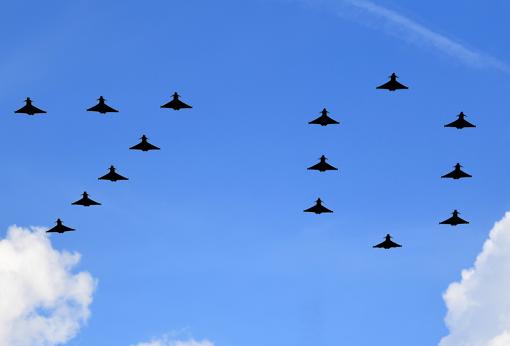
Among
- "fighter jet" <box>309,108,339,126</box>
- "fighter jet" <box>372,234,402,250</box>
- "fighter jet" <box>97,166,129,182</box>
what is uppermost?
"fighter jet" <box>309,108,339,126</box>

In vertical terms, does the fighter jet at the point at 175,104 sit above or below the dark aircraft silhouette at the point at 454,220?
above

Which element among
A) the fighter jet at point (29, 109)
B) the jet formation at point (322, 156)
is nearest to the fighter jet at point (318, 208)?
the jet formation at point (322, 156)

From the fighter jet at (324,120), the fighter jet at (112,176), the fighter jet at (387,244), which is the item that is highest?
the fighter jet at (324,120)

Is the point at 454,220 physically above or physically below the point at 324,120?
below

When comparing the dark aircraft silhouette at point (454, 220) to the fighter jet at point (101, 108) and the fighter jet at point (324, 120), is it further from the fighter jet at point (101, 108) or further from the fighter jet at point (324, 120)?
the fighter jet at point (101, 108)

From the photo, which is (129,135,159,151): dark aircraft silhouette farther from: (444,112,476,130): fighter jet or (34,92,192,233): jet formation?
(444,112,476,130): fighter jet

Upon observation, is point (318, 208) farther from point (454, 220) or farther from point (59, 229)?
point (59, 229)

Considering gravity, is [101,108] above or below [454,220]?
above

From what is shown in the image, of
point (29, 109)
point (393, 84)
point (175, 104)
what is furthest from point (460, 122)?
point (29, 109)

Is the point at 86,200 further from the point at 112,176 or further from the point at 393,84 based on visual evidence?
the point at 393,84

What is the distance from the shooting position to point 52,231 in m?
170

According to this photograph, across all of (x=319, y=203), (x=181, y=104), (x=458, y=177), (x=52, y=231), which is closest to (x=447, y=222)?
(x=458, y=177)

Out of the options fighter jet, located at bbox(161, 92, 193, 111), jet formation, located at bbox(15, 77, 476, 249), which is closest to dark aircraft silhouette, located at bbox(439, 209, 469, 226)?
jet formation, located at bbox(15, 77, 476, 249)

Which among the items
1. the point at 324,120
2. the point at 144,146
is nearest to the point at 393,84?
the point at 324,120
